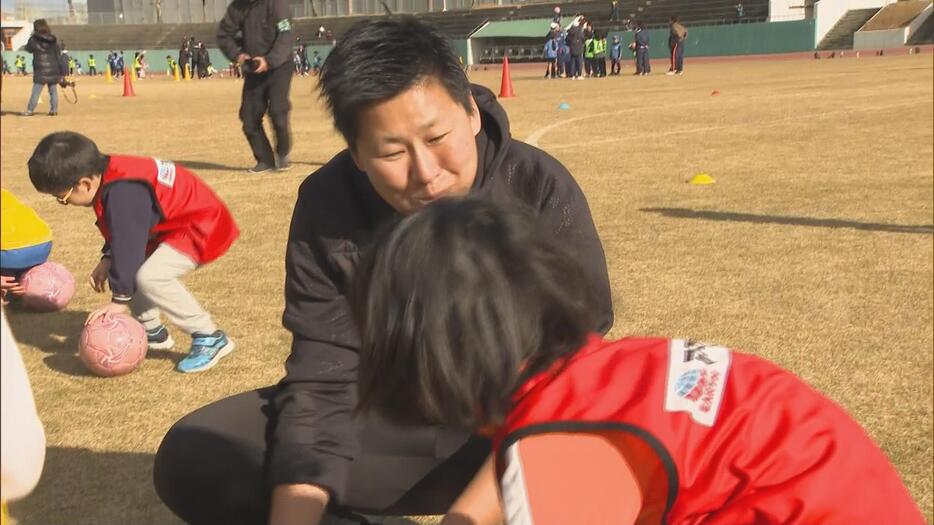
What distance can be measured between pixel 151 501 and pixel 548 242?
6.52ft

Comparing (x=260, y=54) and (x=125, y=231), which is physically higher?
(x=260, y=54)

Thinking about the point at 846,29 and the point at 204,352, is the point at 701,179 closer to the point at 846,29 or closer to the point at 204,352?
the point at 204,352

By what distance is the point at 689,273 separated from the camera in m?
5.36

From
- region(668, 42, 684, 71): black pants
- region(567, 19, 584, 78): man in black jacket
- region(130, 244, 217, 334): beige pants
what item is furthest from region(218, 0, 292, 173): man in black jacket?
region(668, 42, 684, 71): black pants

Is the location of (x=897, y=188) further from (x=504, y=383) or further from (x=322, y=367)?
(x=504, y=383)

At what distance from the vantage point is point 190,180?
4281mm

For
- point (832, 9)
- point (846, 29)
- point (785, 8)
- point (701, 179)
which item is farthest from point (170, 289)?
point (846, 29)

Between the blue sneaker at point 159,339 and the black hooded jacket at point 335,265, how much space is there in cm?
209

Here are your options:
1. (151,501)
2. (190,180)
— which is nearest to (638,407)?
(151,501)

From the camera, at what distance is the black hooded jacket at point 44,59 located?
1830cm

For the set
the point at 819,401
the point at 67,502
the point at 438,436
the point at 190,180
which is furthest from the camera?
the point at 190,180

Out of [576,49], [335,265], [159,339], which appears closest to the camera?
[335,265]

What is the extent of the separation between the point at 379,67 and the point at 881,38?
1186 inches

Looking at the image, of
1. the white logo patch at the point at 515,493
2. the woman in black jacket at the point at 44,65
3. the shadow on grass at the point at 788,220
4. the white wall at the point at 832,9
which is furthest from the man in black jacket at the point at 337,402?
the woman in black jacket at the point at 44,65
